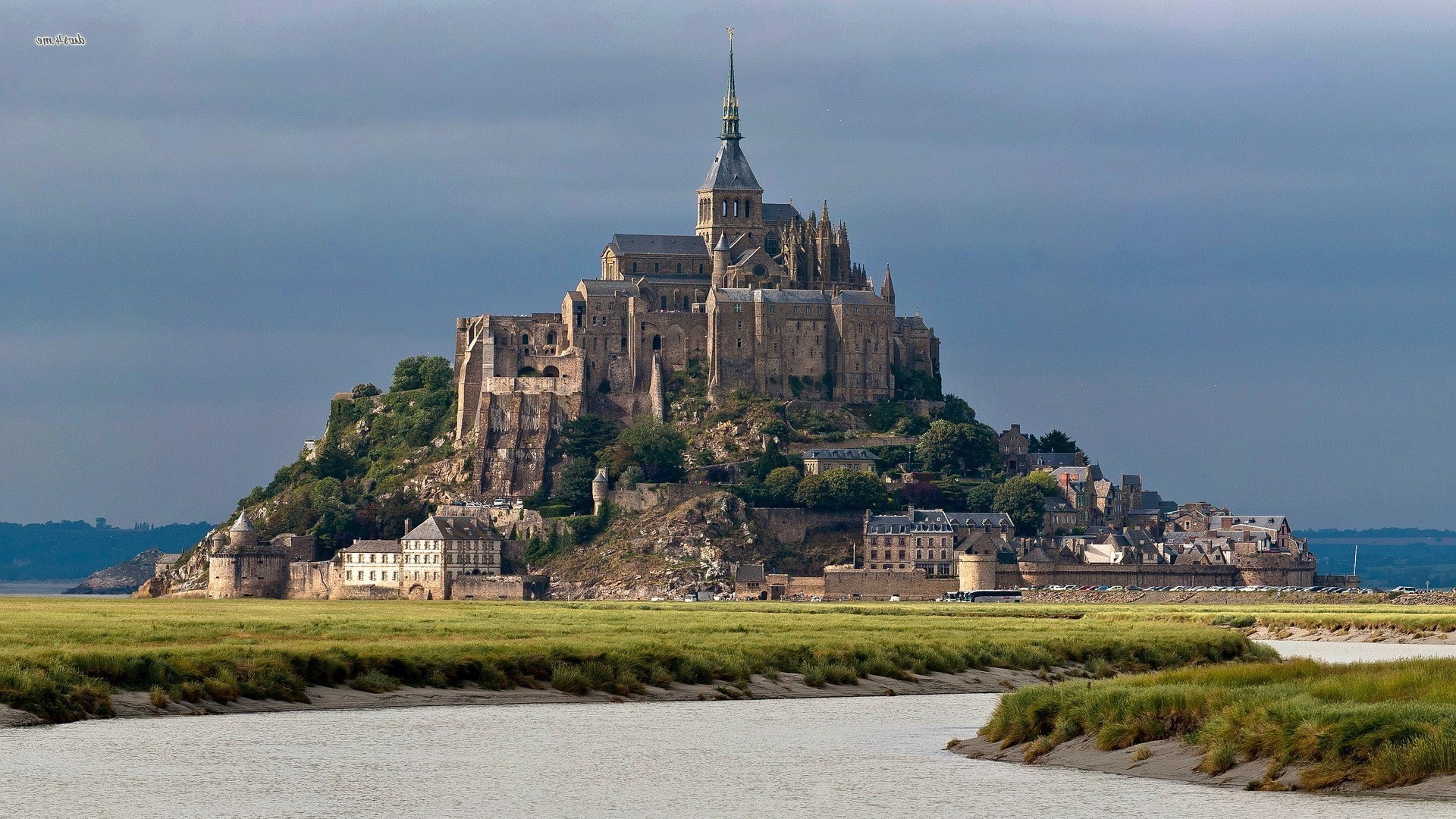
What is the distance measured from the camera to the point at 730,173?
164 metres

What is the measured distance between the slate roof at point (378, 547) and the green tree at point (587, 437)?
547 inches

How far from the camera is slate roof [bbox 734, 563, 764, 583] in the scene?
442ft

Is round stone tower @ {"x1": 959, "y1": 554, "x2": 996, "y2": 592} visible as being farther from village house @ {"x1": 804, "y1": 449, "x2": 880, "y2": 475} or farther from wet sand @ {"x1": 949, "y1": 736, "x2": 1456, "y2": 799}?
wet sand @ {"x1": 949, "y1": 736, "x2": 1456, "y2": 799}

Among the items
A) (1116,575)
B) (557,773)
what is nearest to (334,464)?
(1116,575)

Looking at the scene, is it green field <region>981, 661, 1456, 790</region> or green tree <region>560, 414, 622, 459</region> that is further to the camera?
green tree <region>560, 414, 622, 459</region>

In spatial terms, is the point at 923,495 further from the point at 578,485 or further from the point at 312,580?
the point at 312,580

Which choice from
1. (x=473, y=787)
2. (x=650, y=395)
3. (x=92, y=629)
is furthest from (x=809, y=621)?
(x=650, y=395)

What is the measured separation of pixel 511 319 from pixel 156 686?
349 feet

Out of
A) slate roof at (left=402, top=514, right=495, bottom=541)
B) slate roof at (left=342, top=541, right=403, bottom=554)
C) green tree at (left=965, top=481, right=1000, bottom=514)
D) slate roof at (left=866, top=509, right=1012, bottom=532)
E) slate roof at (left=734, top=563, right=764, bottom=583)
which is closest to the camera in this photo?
slate roof at (left=734, top=563, right=764, bottom=583)

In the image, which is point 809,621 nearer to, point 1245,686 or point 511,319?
point 1245,686

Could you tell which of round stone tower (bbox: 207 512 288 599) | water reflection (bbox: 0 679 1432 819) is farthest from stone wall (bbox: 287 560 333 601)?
water reflection (bbox: 0 679 1432 819)

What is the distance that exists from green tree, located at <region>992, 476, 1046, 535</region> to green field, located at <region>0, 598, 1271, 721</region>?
54689mm

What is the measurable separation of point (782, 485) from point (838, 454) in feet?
18.7

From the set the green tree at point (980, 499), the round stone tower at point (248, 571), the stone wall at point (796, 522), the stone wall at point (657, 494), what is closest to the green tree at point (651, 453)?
the stone wall at point (657, 494)
